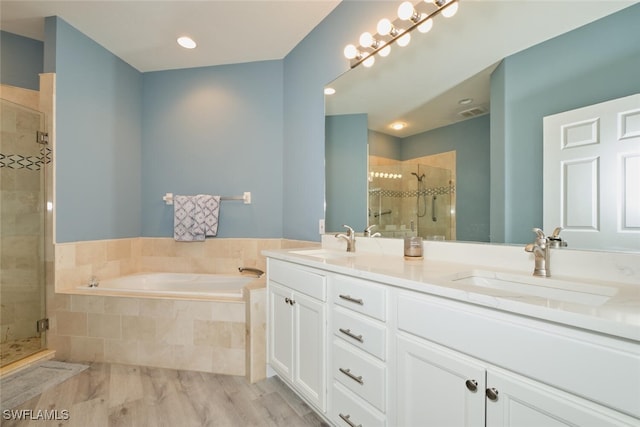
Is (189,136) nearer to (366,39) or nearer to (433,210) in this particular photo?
(366,39)

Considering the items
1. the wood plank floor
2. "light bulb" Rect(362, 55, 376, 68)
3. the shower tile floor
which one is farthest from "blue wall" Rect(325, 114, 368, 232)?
the shower tile floor

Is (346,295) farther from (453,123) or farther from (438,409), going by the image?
(453,123)

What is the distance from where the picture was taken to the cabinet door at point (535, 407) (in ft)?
1.97

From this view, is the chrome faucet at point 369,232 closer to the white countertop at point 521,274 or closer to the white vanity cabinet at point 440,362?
the white countertop at point 521,274

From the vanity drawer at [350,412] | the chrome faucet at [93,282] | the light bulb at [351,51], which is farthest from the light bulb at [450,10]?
the chrome faucet at [93,282]

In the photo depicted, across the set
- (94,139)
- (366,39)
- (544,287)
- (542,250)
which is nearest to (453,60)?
(366,39)

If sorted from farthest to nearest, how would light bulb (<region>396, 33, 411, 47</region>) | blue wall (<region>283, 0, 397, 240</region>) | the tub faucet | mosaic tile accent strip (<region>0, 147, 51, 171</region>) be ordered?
1. the tub faucet
2. mosaic tile accent strip (<region>0, 147, 51, 171</region>)
3. blue wall (<region>283, 0, 397, 240</region>)
4. light bulb (<region>396, 33, 411, 47</region>)

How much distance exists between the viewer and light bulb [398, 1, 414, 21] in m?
1.48

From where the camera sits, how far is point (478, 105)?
1317 millimetres

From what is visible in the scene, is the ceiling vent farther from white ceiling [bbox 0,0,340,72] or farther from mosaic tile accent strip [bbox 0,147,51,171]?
mosaic tile accent strip [bbox 0,147,51,171]

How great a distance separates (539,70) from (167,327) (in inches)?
97.5

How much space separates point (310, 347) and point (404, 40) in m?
1.71

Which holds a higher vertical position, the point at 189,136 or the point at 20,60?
the point at 20,60

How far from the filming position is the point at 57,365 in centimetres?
202
